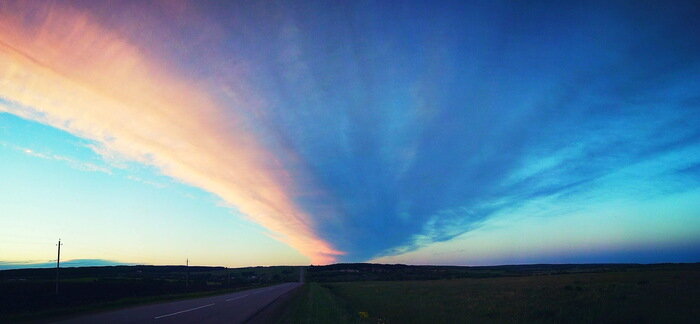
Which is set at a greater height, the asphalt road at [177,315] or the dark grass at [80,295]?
Result: the asphalt road at [177,315]

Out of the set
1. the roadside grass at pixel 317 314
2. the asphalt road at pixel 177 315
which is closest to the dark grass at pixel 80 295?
the asphalt road at pixel 177 315

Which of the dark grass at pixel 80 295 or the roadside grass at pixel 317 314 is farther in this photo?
the dark grass at pixel 80 295

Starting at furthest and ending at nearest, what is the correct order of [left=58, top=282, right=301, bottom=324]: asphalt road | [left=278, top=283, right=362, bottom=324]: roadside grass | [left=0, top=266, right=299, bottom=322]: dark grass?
[left=0, top=266, right=299, bottom=322]: dark grass < [left=278, top=283, right=362, bottom=324]: roadside grass < [left=58, top=282, right=301, bottom=324]: asphalt road

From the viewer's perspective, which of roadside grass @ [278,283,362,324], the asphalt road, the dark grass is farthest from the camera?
the dark grass

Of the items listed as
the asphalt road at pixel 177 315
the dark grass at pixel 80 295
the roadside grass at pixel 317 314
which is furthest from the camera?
the dark grass at pixel 80 295

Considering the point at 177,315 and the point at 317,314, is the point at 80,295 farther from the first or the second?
the point at 317,314

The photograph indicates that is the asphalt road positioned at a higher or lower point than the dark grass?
higher

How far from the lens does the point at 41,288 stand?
46.0 meters

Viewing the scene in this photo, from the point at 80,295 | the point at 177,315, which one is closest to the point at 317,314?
the point at 177,315

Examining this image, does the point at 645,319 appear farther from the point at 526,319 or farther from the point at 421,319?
the point at 421,319

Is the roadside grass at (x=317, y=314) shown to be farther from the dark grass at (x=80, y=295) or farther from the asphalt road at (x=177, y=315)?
the dark grass at (x=80, y=295)

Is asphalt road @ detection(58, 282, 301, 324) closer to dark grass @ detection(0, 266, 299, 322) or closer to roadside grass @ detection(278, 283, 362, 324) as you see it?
roadside grass @ detection(278, 283, 362, 324)

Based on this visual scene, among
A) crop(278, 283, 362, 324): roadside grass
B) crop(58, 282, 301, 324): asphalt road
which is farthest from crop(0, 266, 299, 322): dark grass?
crop(278, 283, 362, 324): roadside grass

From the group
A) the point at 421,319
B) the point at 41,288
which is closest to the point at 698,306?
the point at 421,319
